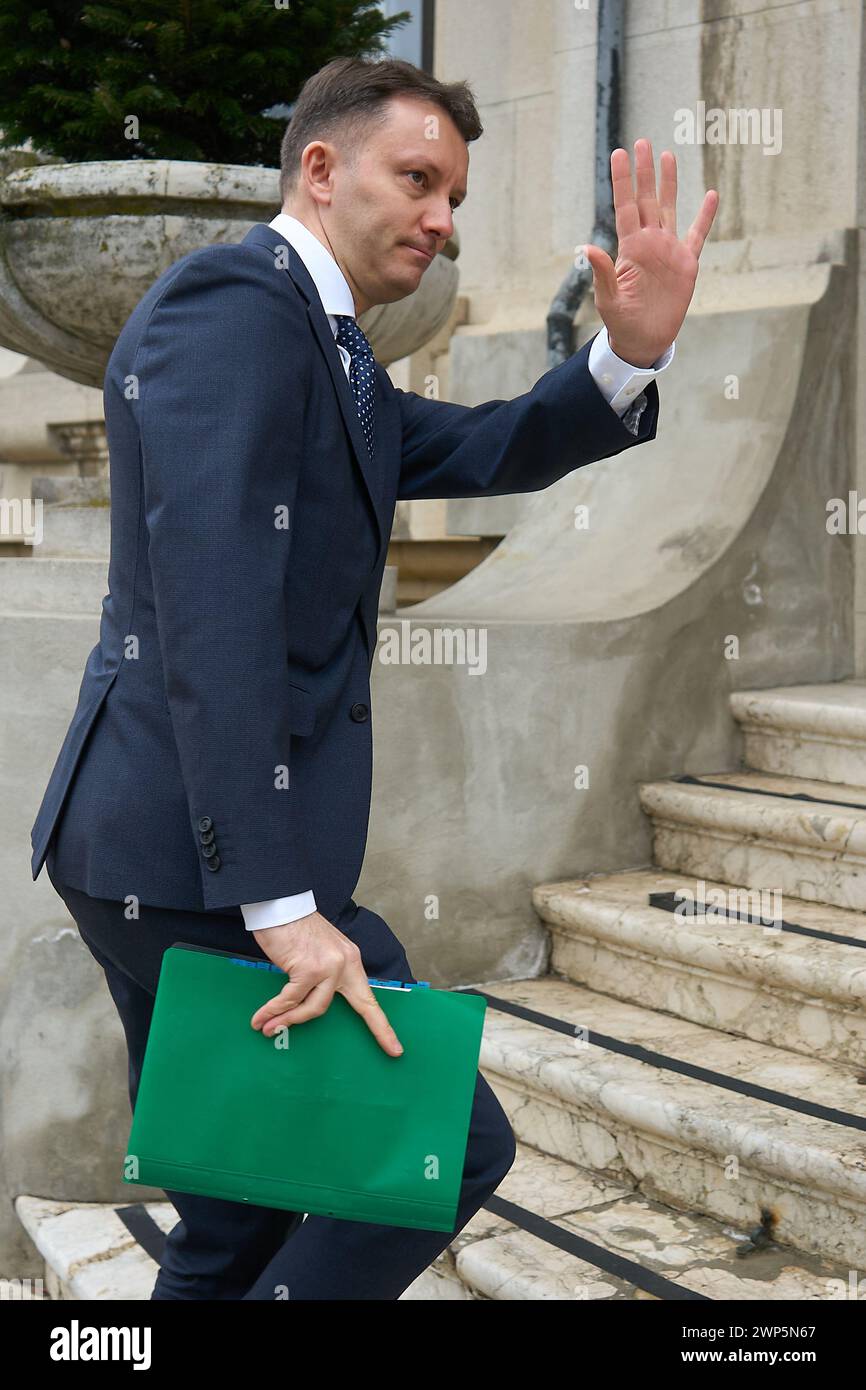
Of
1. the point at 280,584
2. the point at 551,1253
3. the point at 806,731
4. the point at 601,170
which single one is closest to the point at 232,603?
the point at 280,584

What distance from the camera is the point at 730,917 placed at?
339cm

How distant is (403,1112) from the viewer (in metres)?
1.64

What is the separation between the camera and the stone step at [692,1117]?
2.54 m

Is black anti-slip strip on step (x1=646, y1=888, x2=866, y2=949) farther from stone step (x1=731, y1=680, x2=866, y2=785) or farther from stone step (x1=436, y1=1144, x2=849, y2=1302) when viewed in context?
A: stone step (x1=436, y1=1144, x2=849, y2=1302)

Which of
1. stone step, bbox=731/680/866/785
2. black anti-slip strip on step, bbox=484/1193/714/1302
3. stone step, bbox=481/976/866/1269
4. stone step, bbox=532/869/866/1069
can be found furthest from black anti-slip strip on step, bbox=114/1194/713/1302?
stone step, bbox=731/680/866/785

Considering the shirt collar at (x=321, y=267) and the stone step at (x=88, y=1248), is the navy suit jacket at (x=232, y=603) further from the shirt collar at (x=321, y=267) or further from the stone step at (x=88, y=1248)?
the stone step at (x=88, y=1248)

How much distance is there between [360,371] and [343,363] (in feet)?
0.12

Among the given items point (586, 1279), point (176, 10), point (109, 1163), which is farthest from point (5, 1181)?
point (176, 10)

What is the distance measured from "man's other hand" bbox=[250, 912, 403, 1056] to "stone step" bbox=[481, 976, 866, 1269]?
1.19 m

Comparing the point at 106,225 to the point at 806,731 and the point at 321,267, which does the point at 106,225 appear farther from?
the point at 806,731

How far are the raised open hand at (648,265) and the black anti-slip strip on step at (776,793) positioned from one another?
73.2 inches

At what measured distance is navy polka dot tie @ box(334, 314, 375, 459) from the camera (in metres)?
1.80

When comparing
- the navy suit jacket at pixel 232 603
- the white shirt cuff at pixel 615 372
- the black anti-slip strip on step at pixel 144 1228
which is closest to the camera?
the navy suit jacket at pixel 232 603

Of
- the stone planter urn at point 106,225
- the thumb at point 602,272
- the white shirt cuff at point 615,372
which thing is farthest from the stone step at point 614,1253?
the stone planter urn at point 106,225
